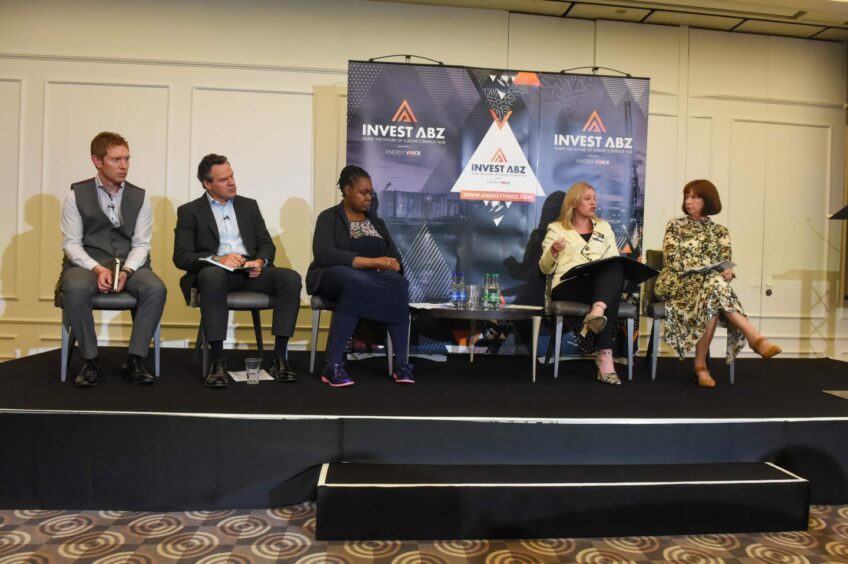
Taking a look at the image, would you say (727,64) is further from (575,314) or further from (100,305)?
(100,305)

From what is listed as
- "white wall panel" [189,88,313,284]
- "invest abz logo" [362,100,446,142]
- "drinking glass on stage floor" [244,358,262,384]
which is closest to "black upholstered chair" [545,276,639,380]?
"invest abz logo" [362,100,446,142]

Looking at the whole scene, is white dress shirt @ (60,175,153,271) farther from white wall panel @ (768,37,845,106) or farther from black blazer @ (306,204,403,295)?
white wall panel @ (768,37,845,106)

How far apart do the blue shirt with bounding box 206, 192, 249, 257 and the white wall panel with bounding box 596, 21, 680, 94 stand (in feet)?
10.4

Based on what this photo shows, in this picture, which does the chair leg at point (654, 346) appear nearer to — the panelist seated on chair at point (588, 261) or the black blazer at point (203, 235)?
the panelist seated on chair at point (588, 261)

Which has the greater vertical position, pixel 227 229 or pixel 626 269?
pixel 227 229

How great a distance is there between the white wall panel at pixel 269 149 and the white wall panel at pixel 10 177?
1.24 m

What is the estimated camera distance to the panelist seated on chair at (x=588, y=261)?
10.8ft

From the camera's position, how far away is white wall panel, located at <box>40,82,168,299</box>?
14.5ft

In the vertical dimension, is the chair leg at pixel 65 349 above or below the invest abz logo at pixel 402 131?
below

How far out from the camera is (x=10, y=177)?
4.43 metres

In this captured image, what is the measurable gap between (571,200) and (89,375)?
2739mm

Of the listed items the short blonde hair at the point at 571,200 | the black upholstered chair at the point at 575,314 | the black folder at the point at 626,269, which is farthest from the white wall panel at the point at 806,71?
the black upholstered chair at the point at 575,314

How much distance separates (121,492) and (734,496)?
7.13ft

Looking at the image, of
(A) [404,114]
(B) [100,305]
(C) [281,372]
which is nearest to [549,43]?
(A) [404,114]
